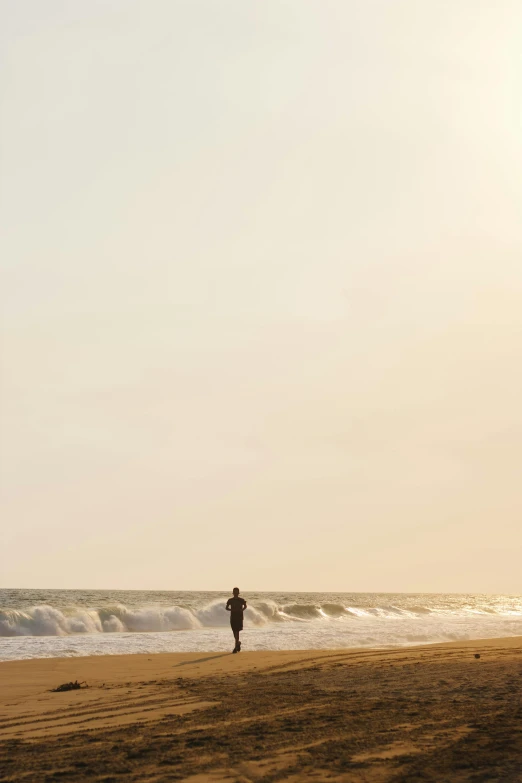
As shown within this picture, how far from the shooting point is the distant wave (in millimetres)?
29234

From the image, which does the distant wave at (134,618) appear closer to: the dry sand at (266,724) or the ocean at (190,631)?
the ocean at (190,631)

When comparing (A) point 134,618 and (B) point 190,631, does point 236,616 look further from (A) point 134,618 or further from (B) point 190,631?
(A) point 134,618

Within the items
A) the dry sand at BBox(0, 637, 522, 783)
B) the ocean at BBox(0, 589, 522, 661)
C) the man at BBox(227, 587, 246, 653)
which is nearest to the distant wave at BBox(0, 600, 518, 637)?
the ocean at BBox(0, 589, 522, 661)

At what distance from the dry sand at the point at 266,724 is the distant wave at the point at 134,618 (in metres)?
16.2

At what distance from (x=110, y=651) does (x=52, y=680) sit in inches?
263

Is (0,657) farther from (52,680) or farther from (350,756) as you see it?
(350,756)

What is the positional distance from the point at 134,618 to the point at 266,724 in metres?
27.5

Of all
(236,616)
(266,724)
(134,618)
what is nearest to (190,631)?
(134,618)

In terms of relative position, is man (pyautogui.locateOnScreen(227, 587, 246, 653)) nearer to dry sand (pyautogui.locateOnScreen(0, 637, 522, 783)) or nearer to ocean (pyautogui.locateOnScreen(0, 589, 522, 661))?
ocean (pyautogui.locateOnScreen(0, 589, 522, 661))

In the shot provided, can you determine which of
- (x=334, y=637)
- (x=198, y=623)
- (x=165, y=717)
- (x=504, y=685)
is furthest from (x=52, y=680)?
(x=198, y=623)

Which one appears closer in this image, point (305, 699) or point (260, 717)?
point (260, 717)

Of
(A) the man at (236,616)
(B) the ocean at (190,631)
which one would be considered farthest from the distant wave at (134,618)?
(A) the man at (236,616)

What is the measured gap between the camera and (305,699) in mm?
9555

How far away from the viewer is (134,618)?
33.6 metres
